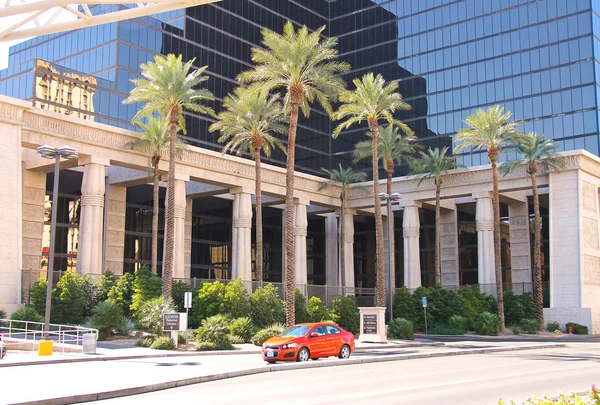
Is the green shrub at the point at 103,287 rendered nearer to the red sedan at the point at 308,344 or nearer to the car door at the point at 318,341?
the red sedan at the point at 308,344

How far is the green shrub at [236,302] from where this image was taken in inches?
1511

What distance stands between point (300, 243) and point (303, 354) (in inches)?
1301

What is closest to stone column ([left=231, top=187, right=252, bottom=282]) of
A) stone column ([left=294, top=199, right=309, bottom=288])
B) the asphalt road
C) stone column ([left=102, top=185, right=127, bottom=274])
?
stone column ([left=294, top=199, right=309, bottom=288])

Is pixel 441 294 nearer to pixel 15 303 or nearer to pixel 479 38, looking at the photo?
pixel 15 303

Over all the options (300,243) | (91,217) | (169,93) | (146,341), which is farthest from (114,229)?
(146,341)

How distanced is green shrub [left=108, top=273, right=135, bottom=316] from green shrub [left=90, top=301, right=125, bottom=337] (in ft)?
11.7

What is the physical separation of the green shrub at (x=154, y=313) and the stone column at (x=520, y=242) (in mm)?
36904

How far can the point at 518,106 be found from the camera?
69.9 metres

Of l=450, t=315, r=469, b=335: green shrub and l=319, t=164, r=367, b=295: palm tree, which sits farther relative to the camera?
l=319, t=164, r=367, b=295: palm tree

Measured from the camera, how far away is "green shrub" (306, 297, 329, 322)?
42.0m

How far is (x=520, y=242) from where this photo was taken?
62.9m

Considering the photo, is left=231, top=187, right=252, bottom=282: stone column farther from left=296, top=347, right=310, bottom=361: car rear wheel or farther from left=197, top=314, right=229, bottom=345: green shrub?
left=296, top=347, right=310, bottom=361: car rear wheel

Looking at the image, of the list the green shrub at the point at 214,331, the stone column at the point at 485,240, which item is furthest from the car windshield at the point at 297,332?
the stone column at the point at 485,240

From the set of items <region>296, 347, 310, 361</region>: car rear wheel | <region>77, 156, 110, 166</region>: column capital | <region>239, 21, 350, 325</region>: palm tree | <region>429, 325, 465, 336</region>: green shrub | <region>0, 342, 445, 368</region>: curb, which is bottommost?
<region>429, 325, 465, 336</region>: green shrub
